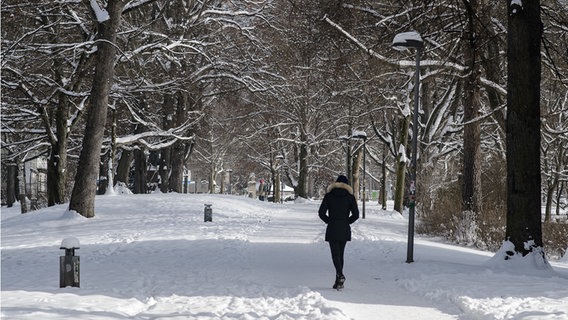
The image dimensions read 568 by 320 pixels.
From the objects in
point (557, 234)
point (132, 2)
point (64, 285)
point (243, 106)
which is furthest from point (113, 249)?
point (243, 106)

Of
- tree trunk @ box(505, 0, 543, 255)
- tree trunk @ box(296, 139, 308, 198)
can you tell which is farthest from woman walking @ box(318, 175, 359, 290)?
tree trunk @ box(296, 139, 308, 198)

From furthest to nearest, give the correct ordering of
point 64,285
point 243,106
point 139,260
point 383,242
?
point 243,106, point 383,242, point 139,260, point 64,285

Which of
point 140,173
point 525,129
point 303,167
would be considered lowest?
point 140,173

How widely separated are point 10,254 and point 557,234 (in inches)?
587

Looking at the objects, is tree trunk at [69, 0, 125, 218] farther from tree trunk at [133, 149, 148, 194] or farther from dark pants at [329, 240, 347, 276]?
tree trunk at [133, 149, 148, 194]

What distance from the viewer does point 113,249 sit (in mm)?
14078

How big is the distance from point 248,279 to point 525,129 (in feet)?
18.9

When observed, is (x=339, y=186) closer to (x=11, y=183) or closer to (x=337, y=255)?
(x=337, y=255)

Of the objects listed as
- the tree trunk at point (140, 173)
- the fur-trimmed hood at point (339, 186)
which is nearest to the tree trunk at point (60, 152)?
the tree trunk at point (140, 173)

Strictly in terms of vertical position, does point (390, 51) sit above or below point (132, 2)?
below

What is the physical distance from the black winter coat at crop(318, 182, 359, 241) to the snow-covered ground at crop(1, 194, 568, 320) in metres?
0.87

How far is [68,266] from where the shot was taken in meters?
8.97

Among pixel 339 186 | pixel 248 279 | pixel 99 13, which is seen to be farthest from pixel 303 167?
pixel 339 186

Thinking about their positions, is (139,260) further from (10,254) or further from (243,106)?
(243,106)
